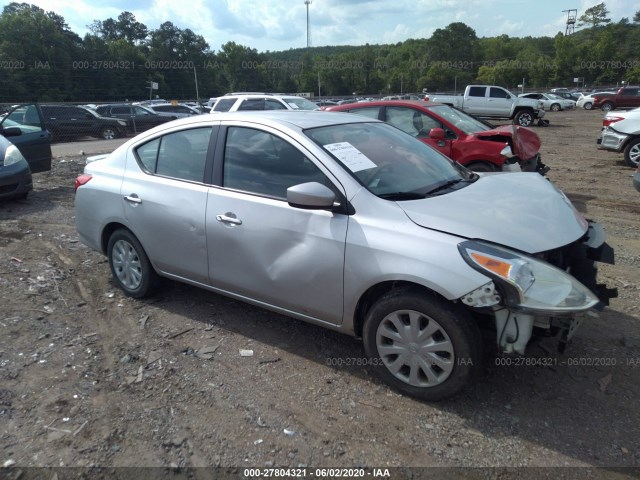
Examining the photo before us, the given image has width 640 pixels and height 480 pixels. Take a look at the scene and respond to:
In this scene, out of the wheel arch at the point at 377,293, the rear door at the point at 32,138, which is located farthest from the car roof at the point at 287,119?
the rear door at the point at 32,138

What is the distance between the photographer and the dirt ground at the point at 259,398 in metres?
2.57

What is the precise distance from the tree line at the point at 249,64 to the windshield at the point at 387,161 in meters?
29.5

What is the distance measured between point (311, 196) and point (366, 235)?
0.42 meters

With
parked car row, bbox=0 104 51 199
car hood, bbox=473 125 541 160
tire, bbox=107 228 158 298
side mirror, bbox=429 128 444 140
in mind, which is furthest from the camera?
parked car row, bbox=0 104 51 199

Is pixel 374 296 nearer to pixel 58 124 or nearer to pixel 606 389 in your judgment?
pixel 606 389

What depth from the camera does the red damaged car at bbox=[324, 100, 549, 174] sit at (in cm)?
732

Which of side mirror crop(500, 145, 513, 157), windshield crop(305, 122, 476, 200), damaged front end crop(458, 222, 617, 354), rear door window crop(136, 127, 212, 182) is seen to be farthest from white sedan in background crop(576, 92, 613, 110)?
damaged front end crop(458, 222, 617, 354)

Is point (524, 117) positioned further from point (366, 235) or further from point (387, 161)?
point (366, 235)

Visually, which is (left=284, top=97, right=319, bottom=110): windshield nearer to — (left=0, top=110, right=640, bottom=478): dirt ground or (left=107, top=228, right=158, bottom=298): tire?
(left=107, top=228, right=158, bottom=298): tire

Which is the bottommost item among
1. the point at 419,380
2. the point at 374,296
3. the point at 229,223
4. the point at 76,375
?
the point at 76,375

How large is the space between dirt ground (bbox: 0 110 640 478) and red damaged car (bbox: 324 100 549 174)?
10.6 feet

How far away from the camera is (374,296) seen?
10.1ft

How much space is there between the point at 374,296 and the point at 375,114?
5.67 m

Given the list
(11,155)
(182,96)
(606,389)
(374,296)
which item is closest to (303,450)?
(374,296)
